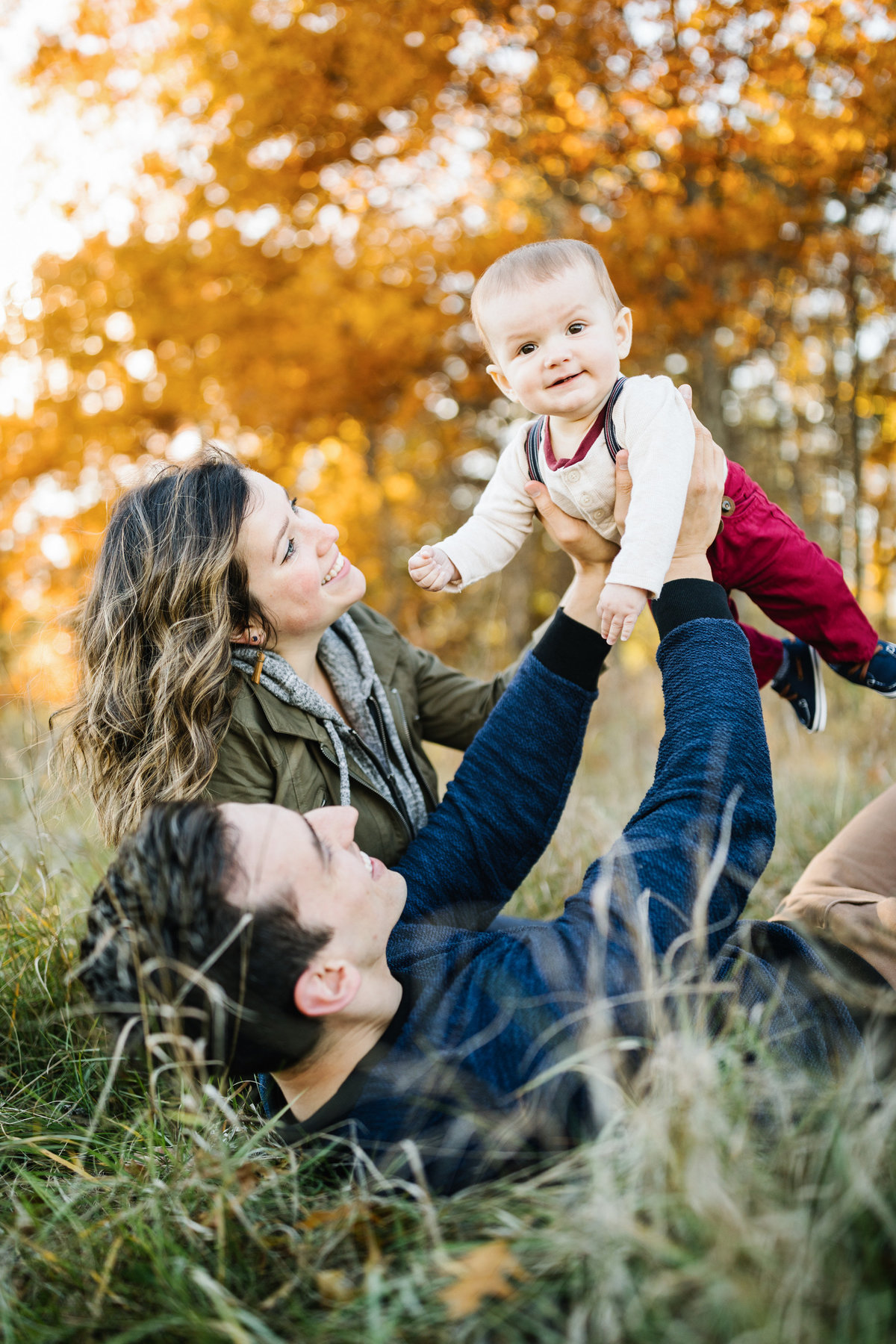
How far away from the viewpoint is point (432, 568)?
2248 millimetres

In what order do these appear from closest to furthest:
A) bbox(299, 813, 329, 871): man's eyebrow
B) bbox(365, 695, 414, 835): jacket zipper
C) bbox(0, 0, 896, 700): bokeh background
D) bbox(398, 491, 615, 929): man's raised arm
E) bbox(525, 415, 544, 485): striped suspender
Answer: bbox(299, 813, 329, 871): man's eyebrow < bbox(398, 491, 615, 929): man's raised arm < bbox(525, 415, 544, 485): striped suspender < bbox(365, 695, 414, 835): jacket zipper < bbox(0, 0, 896, 700): bokeh background

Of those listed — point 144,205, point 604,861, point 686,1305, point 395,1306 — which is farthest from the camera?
point 144,205

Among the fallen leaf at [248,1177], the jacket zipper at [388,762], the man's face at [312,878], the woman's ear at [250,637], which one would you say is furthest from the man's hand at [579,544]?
the fallen leaf at [248,1177]

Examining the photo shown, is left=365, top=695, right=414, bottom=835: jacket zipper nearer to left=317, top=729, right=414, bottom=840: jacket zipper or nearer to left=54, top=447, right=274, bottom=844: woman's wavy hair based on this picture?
left=317, top=729, right=414, bottom=840: jacket zipper

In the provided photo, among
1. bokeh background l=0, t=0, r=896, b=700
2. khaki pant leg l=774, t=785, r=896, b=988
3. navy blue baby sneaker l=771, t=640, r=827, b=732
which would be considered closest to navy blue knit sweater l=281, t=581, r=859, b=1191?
khaki pant leg l=774, t=785, r=896, b=988

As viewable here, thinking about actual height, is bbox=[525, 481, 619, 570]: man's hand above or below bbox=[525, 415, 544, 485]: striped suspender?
below

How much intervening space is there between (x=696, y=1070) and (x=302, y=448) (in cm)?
961

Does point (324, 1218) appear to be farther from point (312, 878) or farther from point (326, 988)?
point (312, 878)

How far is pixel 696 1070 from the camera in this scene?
48.3 inches

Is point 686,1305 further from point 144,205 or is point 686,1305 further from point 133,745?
point 144,205

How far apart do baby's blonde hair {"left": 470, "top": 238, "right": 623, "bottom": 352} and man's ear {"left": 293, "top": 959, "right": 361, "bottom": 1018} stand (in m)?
1.47

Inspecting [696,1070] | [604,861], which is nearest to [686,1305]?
[696,1070]

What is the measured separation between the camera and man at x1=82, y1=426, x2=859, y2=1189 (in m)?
1.40

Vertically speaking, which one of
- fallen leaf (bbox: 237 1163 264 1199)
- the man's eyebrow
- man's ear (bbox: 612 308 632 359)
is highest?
man's ear (bbox: 612 308 632 359)
